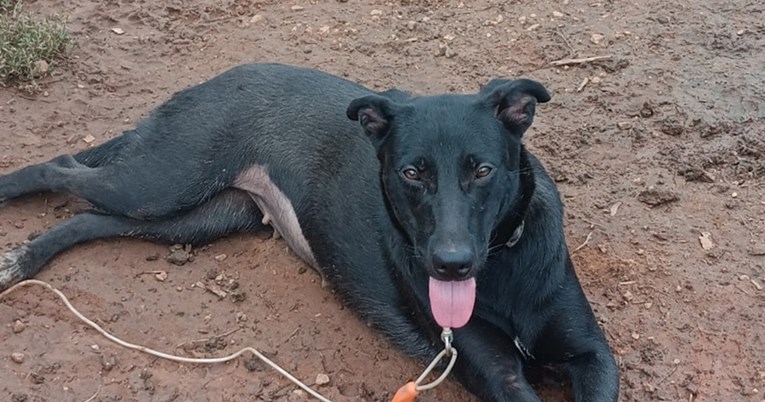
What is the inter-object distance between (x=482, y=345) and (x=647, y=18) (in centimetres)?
312

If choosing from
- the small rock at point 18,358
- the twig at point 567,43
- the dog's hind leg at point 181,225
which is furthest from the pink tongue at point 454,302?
the twig at point 567,43

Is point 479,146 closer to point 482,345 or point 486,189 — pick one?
point 486,189

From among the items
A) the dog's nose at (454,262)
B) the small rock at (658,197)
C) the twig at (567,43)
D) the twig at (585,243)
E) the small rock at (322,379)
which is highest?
the dog's nose at (454,262)

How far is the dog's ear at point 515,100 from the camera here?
3.54 m

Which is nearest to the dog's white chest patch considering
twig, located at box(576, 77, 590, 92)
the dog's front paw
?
the dog's front paw

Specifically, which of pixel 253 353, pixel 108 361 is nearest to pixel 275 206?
pixel 253 353

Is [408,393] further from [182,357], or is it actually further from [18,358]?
[18,358]

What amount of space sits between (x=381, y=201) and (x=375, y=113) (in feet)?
1.78

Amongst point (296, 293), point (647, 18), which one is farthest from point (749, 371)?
point (647, 18)

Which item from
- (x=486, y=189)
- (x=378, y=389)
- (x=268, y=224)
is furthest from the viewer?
(x=268, y=224)

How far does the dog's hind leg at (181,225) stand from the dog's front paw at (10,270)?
0.15m

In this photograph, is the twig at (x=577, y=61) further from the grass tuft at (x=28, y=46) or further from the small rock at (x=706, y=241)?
the grass tuft at (x=28, y=46)

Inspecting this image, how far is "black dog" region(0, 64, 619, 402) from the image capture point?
136 inches

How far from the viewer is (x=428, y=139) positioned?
3441mm
